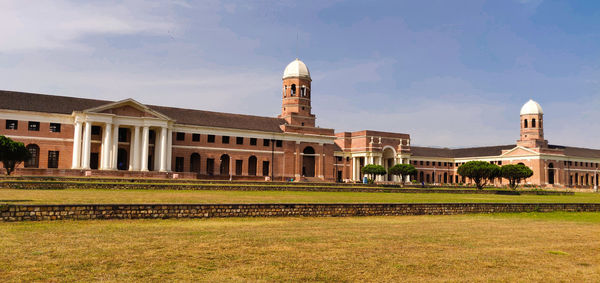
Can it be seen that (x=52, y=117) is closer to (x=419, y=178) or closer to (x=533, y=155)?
(x=419, y=178)

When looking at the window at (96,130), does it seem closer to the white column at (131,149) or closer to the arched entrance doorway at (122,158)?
the arched entrance doorway at (122,158)

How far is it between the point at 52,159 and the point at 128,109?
8.92 meters

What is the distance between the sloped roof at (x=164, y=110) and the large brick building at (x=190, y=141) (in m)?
0.10

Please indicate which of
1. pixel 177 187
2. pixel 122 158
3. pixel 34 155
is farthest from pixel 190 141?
pixel 177 187

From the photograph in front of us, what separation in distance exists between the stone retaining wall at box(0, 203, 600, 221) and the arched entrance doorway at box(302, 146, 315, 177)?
42300 mm

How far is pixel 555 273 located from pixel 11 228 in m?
13.5

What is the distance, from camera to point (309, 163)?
67875 millimetres

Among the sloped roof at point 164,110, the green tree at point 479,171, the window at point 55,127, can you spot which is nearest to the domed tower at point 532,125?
the green tree at point 479,171

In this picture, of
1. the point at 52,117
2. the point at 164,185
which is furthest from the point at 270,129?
the point at 164,185

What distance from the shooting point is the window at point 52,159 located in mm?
51406

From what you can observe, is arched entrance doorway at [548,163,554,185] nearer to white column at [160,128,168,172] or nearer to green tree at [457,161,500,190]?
green tree at [457,161,500,190]

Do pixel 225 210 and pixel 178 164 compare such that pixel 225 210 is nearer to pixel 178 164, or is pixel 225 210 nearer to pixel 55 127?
pixel 55 127

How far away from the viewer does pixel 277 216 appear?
64.7 ft

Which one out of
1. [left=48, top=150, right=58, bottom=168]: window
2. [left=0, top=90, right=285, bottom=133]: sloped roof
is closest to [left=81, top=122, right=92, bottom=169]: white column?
[left=48, top=150, right=58, bottom=168]: window
